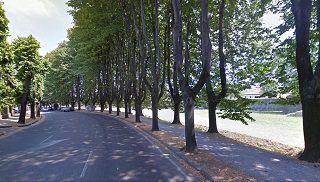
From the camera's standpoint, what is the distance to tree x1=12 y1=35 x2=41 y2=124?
33531mm

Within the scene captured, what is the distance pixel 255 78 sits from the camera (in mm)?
20984

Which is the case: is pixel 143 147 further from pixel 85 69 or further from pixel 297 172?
pixel 85 69

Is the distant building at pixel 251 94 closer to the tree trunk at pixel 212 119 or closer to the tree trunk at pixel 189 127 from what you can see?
the tree trunk at pixel 212 119

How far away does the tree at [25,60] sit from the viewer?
33.5 metres

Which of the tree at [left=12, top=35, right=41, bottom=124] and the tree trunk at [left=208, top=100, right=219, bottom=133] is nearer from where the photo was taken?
the tree trunk at [left=208, top=100, right=219, bottom=133]

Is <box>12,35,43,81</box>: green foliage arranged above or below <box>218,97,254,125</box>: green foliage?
above

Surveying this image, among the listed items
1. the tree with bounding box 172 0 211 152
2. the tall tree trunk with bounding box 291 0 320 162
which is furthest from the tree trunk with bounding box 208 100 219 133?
the tall tree trunk with bounding box 291 0 320 162

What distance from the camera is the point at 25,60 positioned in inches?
1330

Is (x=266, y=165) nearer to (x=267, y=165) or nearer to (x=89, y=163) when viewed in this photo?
(x=267, y=165)

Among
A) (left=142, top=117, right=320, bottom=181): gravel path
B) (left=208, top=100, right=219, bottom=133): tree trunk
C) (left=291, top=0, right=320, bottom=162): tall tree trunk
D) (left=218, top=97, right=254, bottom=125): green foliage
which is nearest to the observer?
(left=142, top=117, right=320, bottom=181): gravel path

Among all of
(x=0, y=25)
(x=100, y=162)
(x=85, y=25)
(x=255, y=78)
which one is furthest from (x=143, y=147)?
(x=85, y=25)

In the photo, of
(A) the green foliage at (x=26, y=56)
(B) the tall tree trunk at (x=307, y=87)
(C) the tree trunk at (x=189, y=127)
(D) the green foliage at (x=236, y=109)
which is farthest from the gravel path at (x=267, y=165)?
(A) the green foliage at (x=26, y=56)

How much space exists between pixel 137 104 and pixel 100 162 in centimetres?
2024

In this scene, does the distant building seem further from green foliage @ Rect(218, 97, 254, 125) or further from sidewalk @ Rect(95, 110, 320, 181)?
sidewalk @ Rect(95, 110, 320, 181)
